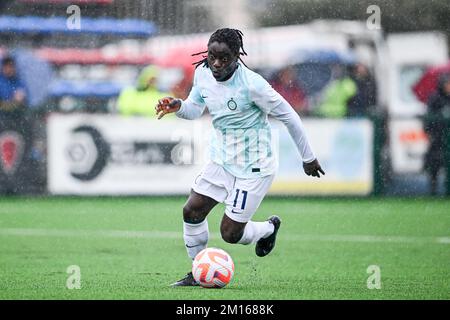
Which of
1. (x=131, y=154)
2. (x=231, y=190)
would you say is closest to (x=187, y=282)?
(x=231, y=190)

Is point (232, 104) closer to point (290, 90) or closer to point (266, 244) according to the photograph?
point (266, 244)

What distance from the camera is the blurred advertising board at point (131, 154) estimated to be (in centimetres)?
1722

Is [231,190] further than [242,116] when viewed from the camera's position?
Yes

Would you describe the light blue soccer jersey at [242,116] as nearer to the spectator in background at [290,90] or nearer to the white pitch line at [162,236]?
the white pitch line at [162,236]

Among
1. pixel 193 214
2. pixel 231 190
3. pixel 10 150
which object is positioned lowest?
pixel 10 150

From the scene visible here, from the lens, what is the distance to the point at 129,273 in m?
9.72

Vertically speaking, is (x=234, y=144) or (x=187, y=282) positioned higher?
(x=234, y=144)

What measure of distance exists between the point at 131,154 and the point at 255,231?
26.7 feet

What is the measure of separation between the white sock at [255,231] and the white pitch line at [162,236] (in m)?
3.35

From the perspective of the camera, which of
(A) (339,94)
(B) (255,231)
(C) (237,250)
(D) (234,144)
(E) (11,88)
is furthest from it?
(A) (339,94)

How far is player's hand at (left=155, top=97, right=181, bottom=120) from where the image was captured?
873 cm

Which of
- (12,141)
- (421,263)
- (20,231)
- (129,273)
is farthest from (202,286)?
(12,141)

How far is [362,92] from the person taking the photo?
902 inches

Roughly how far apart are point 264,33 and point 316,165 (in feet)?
62.0
